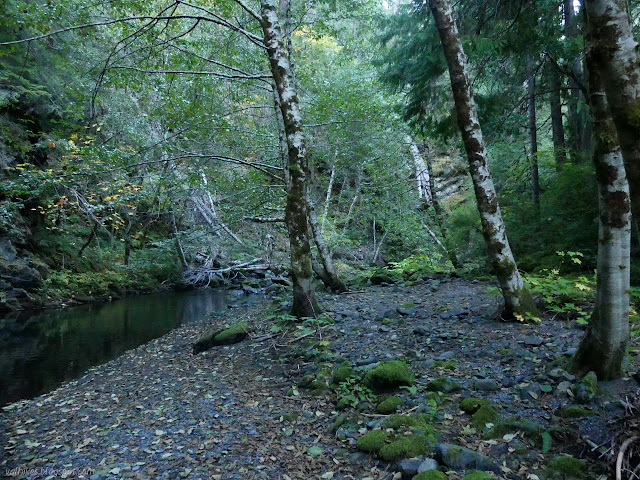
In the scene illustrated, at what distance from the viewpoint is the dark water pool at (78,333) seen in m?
7.64

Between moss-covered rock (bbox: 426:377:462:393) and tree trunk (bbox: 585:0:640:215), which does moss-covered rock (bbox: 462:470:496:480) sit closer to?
moss-covered rock (bbox: 426:377:462:393)

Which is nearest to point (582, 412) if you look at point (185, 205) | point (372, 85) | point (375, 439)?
point (375, 439)

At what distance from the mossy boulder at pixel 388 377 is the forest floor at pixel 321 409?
99 millimetres

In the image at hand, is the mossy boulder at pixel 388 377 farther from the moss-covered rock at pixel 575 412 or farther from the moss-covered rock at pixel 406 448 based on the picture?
the moss-covered rock at pixel 575 412

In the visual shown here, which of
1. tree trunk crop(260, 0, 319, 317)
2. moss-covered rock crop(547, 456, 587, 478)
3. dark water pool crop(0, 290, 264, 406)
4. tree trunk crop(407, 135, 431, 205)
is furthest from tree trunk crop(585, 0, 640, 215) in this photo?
tree trunk crop(407, 135, 431, 205)

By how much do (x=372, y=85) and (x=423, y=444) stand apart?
14.5 meters

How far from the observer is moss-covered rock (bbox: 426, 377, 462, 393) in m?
4.20

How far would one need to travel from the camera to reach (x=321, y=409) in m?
4.46

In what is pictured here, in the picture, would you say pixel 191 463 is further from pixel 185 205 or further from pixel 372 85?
pixel 185 205

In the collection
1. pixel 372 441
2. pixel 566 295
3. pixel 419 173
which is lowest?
pixel 372 441

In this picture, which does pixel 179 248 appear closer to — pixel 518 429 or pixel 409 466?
pixel 409 466

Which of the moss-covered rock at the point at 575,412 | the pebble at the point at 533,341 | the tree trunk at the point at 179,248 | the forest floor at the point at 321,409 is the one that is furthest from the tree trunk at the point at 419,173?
the moss-covered rock at the point at 575,412

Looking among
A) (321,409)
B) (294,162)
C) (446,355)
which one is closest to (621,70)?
(446,355)

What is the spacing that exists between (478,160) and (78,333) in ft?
36.7
